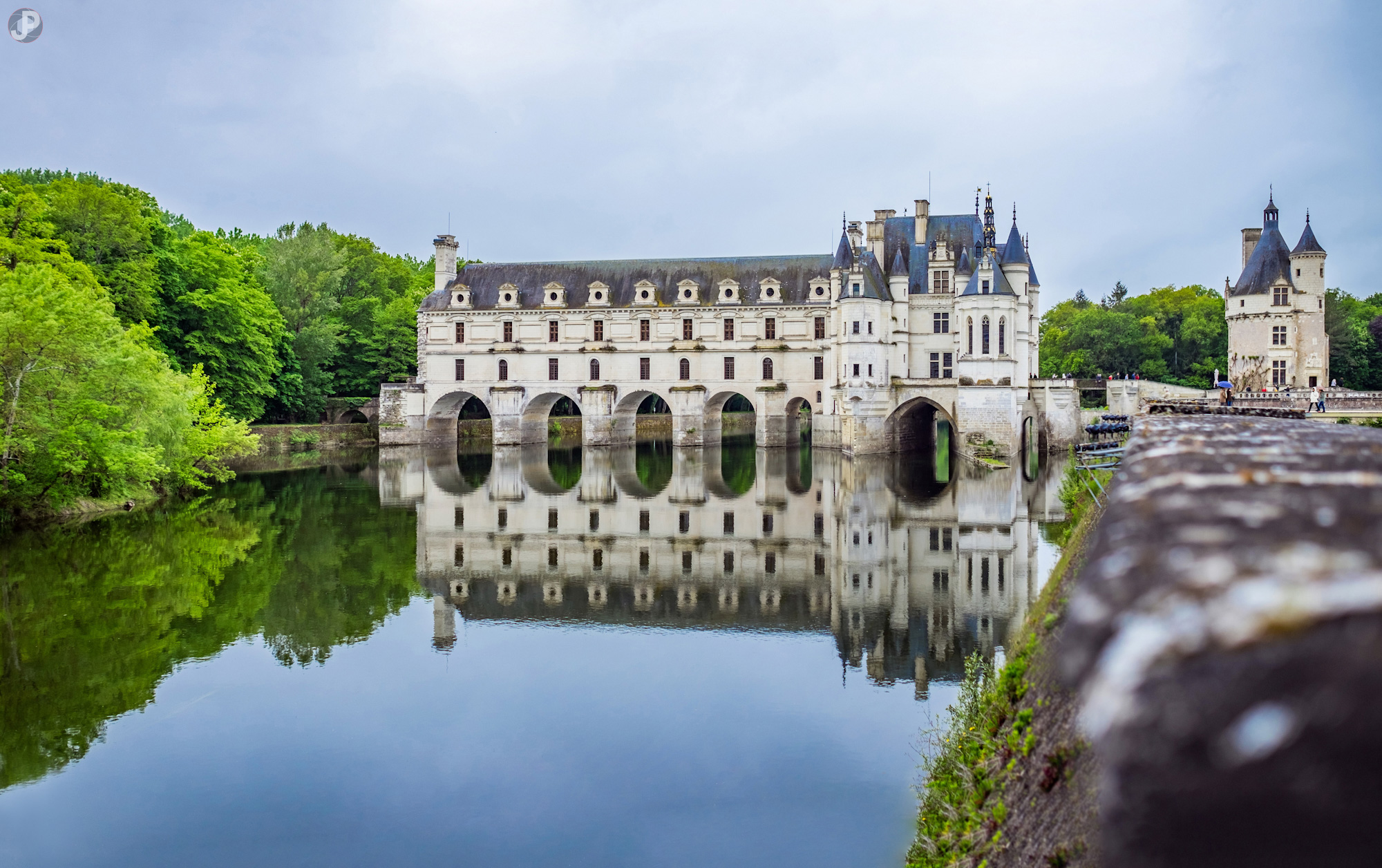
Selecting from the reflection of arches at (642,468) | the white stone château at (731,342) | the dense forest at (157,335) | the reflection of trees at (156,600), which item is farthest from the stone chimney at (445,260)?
the reflection of trees at (156,600)

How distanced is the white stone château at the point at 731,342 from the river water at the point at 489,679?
16.2 metres

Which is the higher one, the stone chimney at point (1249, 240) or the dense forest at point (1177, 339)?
the stone chimney at point (1249, 240)

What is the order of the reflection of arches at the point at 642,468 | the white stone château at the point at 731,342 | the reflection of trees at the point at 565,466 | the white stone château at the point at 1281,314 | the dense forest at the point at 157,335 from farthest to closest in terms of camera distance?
the white stone château at the point at 731,342, the white stone château at the point at 1281,314, the reflection of trees at the point at 565,466, the reflection of arches at the point at 642,468, the dense forest at the point at 157,335

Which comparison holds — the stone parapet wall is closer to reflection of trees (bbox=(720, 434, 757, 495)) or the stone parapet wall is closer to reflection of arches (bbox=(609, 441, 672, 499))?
reflection of arches (bbox=(609, 441, 672, 499))

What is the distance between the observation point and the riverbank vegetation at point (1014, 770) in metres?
5.46

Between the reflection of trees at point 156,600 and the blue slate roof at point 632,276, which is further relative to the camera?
the blue slate roof at point 632,276

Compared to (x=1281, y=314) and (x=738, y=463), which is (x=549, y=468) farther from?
(x=1281, y=314)

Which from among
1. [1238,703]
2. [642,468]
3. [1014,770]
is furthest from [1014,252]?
[1238,703]

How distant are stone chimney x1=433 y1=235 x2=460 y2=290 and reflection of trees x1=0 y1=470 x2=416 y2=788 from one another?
27152mm

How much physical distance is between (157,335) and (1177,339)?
55772mm

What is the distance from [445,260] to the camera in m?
52.6

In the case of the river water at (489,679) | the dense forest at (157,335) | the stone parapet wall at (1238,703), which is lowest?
the river water at (489,679)

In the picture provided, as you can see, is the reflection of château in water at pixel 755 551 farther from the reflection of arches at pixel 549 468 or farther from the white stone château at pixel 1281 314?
the white stone château at pixel 1281 314

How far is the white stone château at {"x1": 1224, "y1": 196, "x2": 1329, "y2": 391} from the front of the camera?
40.7 meters
